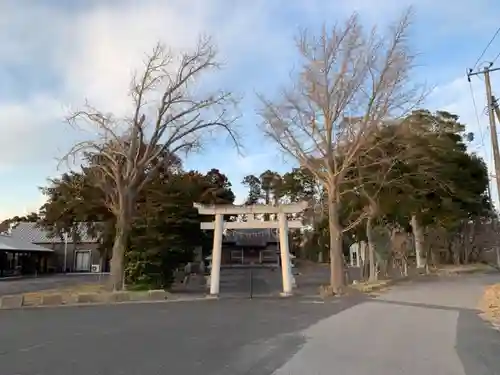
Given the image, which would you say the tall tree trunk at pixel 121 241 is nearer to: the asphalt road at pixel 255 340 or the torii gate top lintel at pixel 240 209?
the torii gate top lintel at pixel 240 209

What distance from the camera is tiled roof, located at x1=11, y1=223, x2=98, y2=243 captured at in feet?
168

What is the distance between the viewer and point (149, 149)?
23.7 meters

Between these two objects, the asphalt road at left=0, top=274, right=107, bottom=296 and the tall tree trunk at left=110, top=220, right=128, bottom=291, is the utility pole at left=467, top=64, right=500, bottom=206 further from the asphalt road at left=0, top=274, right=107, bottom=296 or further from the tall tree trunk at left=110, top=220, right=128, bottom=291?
the asphalt road at left=0, top=274, right=107, bottom=296

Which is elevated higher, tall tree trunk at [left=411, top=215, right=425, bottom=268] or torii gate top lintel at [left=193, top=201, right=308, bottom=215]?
torii gate top lintel at [left=193, top=201, right=308, bottom=215]

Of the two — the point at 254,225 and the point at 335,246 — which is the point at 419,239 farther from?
the point at 254,225

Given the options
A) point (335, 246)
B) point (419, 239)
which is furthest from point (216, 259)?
point (419, 239)

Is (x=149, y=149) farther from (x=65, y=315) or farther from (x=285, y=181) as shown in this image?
(x=285, y=181)

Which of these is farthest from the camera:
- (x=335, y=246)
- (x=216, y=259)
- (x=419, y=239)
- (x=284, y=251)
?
(x=419, y=239)

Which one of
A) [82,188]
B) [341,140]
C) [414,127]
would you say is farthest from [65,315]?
[82,188]

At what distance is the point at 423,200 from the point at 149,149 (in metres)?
17.1

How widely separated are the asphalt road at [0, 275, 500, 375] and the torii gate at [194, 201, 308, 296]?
6.09m

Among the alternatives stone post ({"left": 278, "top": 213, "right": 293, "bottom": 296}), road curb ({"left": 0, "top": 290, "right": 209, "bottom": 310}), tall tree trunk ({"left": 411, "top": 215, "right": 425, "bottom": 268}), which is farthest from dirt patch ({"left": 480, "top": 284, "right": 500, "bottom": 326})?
tall tree trunk ({"left": 411, "top": 215, "right": 425, "bottom": 268})

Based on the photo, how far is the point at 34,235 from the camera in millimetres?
54344

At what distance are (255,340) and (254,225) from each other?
15.0 meters
